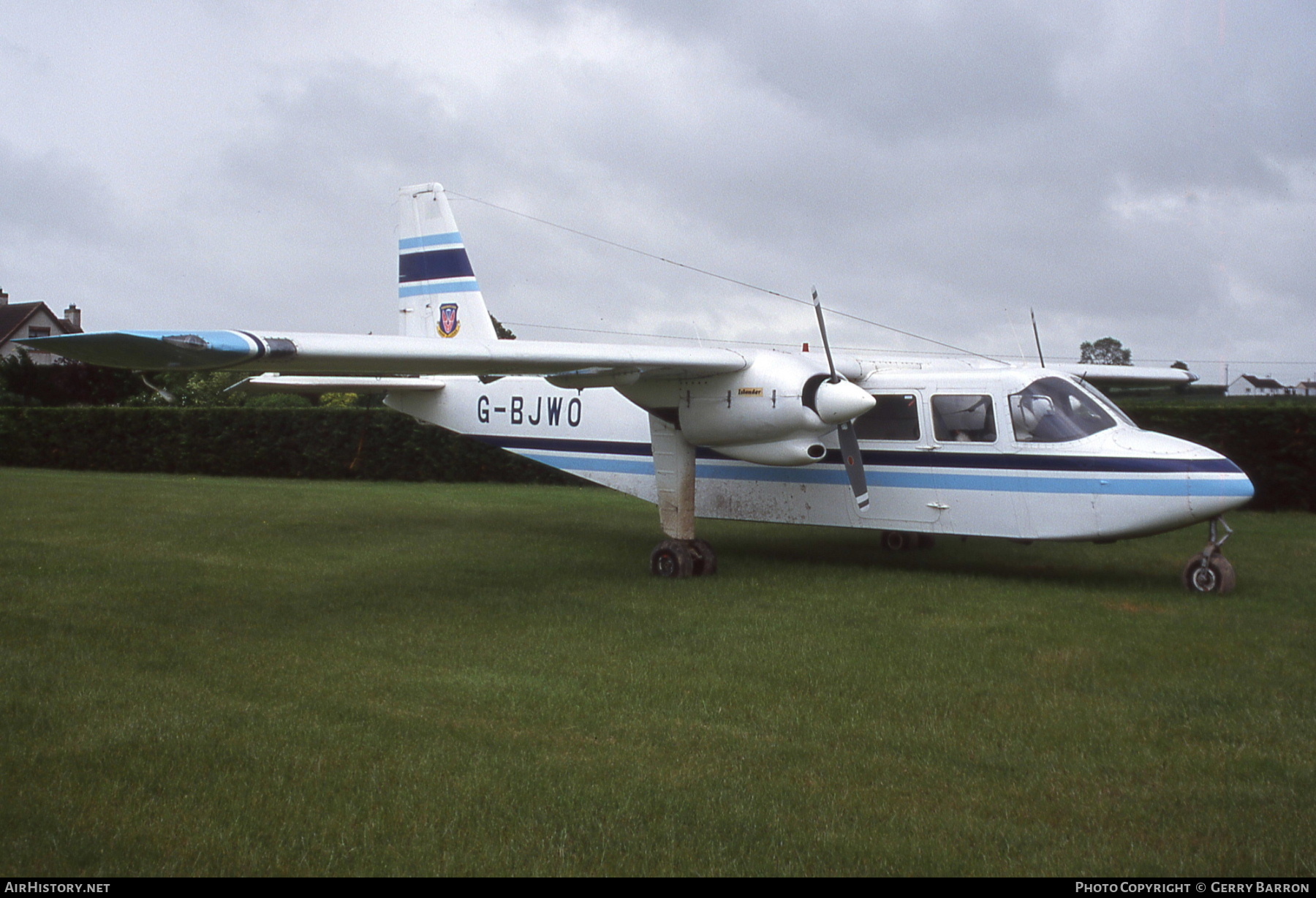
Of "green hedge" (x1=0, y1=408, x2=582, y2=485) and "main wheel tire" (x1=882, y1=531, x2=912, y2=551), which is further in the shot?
"green hedge" (x1=0, y1=408, x2=582, y2=485)

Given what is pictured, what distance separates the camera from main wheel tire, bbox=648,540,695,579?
10781mm

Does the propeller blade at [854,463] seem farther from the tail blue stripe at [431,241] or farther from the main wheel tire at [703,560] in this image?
the tail blue stripe at [431,241]

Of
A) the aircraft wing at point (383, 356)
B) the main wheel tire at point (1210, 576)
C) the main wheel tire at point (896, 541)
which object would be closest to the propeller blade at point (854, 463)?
the aircraft wing at point (383, 356)

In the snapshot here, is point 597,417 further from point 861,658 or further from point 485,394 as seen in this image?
point 861,658

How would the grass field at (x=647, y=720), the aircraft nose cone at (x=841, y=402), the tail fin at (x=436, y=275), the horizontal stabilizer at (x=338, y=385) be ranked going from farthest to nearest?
the tail fin at (x=436, y=275)
the horizontal stabilizer at (x=338, y=385)
the aircraft nose cone at (x=841, y=402)
the grass field at (x=647, y=720)

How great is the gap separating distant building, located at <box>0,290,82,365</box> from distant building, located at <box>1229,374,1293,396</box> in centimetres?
4585

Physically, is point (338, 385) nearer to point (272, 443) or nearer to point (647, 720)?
point (647, 720)

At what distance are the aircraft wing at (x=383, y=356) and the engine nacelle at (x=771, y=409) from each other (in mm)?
262

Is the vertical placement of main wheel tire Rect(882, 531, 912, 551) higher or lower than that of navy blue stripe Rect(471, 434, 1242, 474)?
lower

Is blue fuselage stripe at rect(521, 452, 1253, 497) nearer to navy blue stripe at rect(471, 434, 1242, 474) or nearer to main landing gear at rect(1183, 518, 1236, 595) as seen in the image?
navy blue stripe at rect(471, 434, 1242, 474)

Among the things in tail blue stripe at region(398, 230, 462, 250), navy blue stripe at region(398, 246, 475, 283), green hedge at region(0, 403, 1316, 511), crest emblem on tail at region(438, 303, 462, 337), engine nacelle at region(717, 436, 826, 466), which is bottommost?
engine nacelle at region(717, 436, 826, 466)

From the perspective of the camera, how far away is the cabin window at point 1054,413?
1002 centimetres

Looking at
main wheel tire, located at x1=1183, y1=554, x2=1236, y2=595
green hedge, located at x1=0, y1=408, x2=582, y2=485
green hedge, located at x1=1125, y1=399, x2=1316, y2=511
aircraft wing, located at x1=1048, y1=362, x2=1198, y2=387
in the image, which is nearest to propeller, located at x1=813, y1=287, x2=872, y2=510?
main wheel tire, located at x1=1183, y1=554, x2=1236, y2=595

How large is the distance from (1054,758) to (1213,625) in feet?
12.8
